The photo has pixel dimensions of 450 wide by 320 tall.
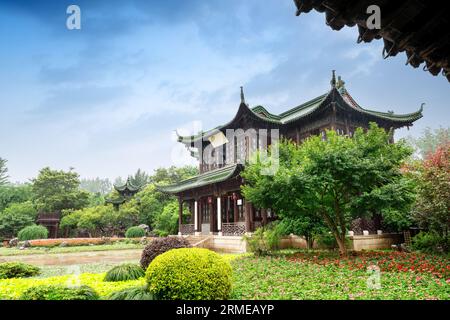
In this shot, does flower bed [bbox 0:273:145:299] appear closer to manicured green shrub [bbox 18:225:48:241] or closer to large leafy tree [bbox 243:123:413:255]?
large leafy tree [bbox 243:123:413:255]

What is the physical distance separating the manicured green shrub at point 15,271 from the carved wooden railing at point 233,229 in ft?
33.2

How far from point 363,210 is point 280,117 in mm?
12141

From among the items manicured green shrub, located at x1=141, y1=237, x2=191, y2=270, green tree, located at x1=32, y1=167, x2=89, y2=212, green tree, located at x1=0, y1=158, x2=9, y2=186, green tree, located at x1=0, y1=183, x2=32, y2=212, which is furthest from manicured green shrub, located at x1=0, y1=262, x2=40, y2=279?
green tree, located at x1=0, y1=158, x2=9, y2=186

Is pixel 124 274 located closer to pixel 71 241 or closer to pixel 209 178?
pixel 209 178

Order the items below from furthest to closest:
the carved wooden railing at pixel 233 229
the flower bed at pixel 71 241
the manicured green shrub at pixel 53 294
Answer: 1. the flower bed at pixel 71 241
2. the carved wooden railing at pixel 233 229
3. the manicured green shrub at pixel 53 294

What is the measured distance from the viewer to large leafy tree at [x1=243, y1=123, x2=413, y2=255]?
9.66 m

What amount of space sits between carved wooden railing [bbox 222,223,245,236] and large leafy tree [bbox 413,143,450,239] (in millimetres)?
8503

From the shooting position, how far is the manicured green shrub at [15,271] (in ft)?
31.0

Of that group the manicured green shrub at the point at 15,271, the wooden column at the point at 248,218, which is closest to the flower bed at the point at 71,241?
the wooden column at the point at 248,218

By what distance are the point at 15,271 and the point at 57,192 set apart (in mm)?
30802

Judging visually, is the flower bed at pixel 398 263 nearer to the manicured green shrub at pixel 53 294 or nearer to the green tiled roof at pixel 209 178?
the manicured green shrub at pixel 53 294

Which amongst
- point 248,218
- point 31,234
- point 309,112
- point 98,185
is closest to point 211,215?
point 248,218
